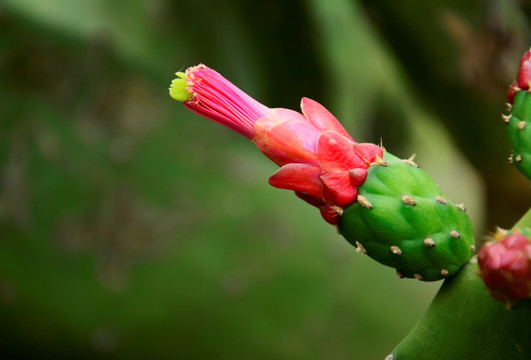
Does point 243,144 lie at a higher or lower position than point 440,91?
lower

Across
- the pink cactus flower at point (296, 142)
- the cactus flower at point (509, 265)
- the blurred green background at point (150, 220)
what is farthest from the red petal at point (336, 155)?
the blurred green background at point (150, 220)

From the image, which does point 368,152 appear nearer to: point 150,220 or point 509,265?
point 509,265

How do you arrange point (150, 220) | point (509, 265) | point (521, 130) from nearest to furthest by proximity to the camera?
point (509, 265), point (521, 130), point (150, 220)

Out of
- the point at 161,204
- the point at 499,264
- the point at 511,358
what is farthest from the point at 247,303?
the point at 499,264

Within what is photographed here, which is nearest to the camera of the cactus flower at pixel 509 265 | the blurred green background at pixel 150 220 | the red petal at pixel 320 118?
the cactus flower at pixel 509 265

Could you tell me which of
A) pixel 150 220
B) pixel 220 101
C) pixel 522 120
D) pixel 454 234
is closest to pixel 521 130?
pixel 522 120

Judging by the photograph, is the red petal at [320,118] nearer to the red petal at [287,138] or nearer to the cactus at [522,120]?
the red petal at [287,138]

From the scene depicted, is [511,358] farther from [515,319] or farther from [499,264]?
[499,264]
